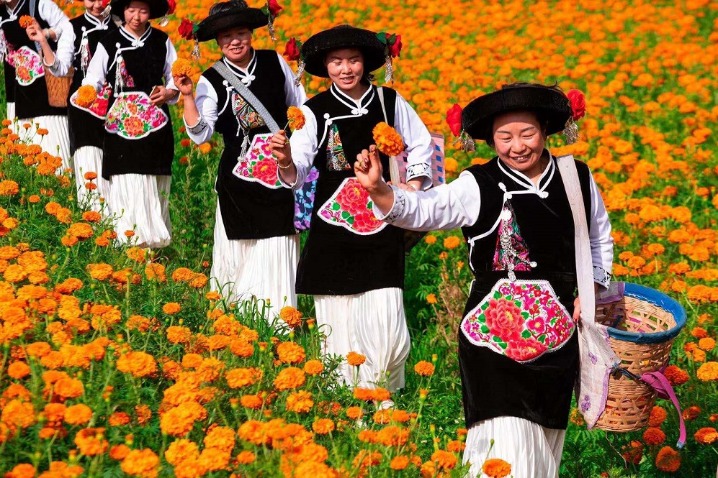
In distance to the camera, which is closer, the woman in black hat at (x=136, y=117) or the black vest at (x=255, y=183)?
the black vest at (x=255, y=183)

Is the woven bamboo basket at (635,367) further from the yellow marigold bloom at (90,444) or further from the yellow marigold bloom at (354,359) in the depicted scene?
the yellow marigold bloom at (90,444)

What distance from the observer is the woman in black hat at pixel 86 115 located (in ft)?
23.6

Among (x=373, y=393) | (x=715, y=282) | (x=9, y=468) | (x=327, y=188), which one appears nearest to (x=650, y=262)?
(x=715, y=282)

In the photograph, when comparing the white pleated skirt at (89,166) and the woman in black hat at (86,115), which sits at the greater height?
the woman in black hat at (86,115)

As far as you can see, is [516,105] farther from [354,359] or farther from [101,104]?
[101,104]

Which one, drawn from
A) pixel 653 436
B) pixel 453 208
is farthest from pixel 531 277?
pixel 653 436

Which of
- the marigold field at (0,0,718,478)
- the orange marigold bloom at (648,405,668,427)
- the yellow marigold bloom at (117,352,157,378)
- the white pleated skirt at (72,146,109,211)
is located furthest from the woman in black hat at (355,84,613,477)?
the white pleated skirt at (72,146,109,211)

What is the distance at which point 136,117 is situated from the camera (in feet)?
23.2

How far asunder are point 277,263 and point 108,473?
2.87 m

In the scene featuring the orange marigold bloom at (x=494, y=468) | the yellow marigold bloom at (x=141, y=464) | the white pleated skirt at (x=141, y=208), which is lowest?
the orange marigold bloom at (x=494, y=468)

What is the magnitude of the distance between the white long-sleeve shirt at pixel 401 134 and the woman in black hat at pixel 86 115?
2.26 meters

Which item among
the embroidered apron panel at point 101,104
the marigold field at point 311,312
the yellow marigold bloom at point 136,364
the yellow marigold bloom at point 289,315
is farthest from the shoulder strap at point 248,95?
the yellow marigold bloom at point 136,364

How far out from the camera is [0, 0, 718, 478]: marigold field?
3531 millimetres

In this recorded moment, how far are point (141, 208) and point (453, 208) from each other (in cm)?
345
